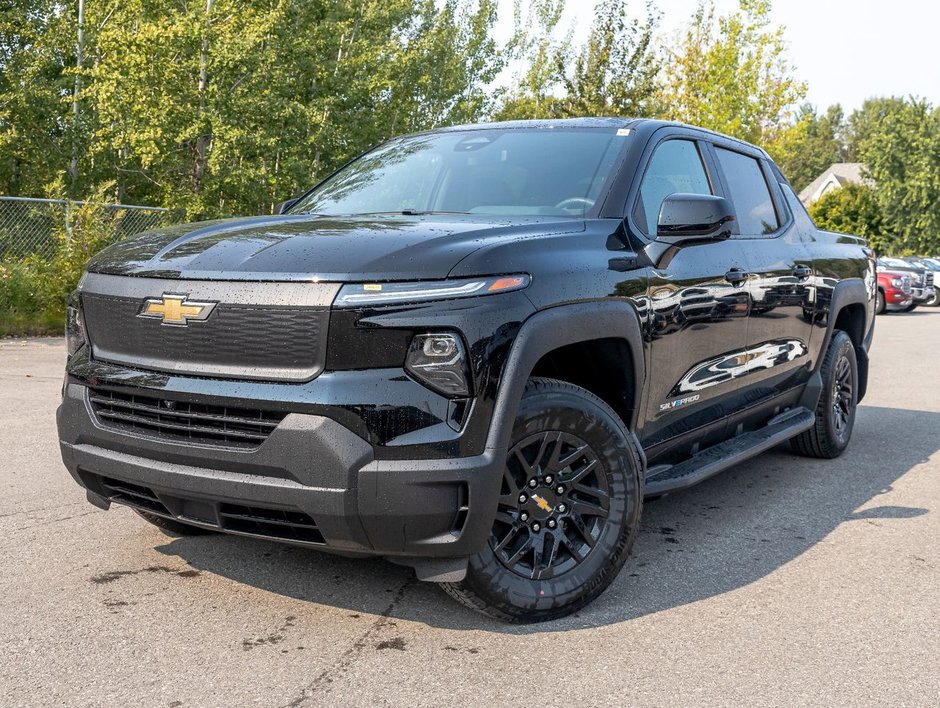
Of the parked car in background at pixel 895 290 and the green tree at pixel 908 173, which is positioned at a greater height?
the green tree at pixel 908 173

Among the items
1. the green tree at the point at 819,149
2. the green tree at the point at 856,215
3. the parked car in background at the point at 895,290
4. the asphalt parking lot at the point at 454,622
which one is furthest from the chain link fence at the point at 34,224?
the green tree at the point at 819,149

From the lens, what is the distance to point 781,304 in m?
5.26

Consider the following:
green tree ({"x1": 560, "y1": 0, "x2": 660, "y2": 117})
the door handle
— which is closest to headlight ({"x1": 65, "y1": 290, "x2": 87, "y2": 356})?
the door handle

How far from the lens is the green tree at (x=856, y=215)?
53.8m

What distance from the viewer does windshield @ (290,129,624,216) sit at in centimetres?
424

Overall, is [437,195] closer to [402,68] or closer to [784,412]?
[784,412]

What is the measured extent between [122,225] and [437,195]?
35.5 feet

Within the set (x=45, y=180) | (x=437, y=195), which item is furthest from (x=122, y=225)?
(x=437, y=195)

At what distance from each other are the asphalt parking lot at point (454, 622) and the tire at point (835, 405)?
1.06 m

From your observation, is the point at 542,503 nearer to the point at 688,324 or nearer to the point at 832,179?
the point at 688,324

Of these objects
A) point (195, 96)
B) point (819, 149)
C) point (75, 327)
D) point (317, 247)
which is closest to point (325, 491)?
point (317, 247)

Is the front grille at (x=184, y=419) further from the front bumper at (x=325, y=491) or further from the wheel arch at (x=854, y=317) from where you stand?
the wheel arch at (x=854, y=317)

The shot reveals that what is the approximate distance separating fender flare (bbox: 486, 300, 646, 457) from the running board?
43cm

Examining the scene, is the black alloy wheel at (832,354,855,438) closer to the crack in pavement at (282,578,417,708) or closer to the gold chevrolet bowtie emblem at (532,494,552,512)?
the gold chevrolet bowtie emblem at (532,494,552,512)
